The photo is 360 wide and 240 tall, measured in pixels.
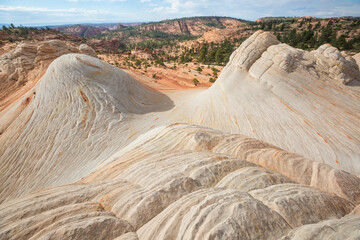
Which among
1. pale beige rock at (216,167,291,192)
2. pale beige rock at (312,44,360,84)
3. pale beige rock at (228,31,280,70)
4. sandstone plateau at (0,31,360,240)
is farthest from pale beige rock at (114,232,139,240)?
pale beige rock at (312,44,360,84)

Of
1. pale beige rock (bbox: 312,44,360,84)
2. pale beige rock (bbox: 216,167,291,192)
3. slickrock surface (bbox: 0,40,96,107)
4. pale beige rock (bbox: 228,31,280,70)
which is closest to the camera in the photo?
pale beige rock (bbox: 216,167,291,192)

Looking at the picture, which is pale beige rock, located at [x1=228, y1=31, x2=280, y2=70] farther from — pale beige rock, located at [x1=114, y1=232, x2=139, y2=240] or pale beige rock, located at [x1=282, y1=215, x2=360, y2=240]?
pale beige rock, located at [x1=114, y1=232, x2=139, y2=240]

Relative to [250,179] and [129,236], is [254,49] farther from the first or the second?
[129,236]

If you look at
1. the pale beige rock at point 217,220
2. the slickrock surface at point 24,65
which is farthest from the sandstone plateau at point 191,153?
the slickrock surface at point 24,65

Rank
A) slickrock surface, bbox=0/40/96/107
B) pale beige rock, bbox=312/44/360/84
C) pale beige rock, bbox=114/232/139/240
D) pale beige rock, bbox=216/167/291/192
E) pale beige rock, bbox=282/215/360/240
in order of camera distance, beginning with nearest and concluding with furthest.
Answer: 1. pale beige rock, bbox=282/215/360/240
2. pale beige rock, bbox=114/232/139/240
3. pale beige rock, bbox=216/167/291/192
4. pale beige rock, bbox=312/44/360/84
5. slickrock surface, bbox=0/40/96/107

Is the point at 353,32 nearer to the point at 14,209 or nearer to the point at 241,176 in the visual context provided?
the point at 241,176

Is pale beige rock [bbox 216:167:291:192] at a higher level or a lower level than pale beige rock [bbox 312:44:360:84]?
lower

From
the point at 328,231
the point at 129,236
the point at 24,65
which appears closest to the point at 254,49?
the point at 328,231

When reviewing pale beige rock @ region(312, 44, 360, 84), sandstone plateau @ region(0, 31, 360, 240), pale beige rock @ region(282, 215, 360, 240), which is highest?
pale beige rock @ region(312, 44, 360, 84)

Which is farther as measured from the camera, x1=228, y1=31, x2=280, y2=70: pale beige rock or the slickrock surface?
the slickrock surface
